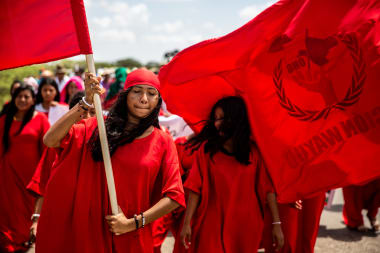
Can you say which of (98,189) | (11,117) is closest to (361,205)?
(98,189)

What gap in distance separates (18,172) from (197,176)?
3098 millimetres

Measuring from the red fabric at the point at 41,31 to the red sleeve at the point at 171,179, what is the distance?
0.86 m

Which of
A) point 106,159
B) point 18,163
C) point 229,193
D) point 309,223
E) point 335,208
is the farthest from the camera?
point 335,208

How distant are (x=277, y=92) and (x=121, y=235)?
1.67 meters

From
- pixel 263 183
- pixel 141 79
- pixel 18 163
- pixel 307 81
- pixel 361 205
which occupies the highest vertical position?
pixel 141 79

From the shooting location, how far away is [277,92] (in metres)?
3.40

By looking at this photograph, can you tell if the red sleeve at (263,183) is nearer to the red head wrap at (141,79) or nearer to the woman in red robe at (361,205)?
the red head wrap at (141,79)

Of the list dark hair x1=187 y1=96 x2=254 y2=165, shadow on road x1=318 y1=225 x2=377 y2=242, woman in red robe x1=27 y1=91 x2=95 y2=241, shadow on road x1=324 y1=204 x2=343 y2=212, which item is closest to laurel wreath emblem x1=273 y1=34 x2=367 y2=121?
dark hair x1=187 y1=96 x2=254 y2=165

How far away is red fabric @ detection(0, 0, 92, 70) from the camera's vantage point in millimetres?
2609

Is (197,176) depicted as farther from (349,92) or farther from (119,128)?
(349,92)

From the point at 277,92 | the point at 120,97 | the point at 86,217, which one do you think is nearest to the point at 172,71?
the point at 120,97

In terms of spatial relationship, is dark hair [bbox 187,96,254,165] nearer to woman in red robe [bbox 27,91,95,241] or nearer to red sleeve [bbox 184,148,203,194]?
red sleeve [bbox 184,148,203,194]

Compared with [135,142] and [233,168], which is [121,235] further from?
[233,168]

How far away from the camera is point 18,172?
5.50 metres
